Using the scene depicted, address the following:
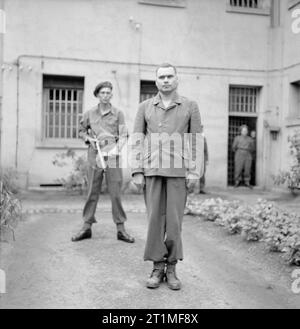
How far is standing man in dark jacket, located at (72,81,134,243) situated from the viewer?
5.79 meters

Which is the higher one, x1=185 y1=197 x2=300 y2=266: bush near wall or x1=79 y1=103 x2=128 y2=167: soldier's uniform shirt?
x1=79 y1=103 x2=128 y2=167: soldier's uniform shirt

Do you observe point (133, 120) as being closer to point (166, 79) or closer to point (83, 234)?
point (83, 234)

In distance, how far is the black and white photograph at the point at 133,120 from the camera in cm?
586

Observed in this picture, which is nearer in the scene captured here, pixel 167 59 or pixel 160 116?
pixel 160 116

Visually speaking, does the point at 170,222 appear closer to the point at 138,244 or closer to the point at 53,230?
the point at 138,244

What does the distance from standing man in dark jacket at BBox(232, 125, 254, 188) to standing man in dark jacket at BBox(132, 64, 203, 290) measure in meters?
8.99

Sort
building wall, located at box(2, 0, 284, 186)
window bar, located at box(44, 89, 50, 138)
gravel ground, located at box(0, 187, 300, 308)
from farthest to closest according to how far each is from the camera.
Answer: window bar, located at box(44, 89, 50, 138)
building wall, located at box(2, 0, 284, 186)
gravel ground, located at box(0, 187, 300, 308)

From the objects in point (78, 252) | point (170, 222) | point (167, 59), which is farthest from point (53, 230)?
point (167, 59)

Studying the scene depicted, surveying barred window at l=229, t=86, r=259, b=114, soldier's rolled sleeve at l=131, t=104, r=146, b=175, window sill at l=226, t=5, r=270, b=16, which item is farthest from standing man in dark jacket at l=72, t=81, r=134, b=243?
window sill at l=226, t=5, r=270, b=16

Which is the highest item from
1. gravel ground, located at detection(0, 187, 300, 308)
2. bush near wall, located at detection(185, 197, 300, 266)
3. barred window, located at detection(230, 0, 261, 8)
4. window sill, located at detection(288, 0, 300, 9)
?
barred window, located at detection(230, 0, 261, 8)

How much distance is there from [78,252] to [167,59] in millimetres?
8302

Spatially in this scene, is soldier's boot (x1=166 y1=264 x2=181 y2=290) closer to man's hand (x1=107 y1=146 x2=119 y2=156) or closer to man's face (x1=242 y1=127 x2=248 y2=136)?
man's hand (x1=107 y1=146 x2=119 y2=156)

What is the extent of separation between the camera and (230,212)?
23.8 feet
